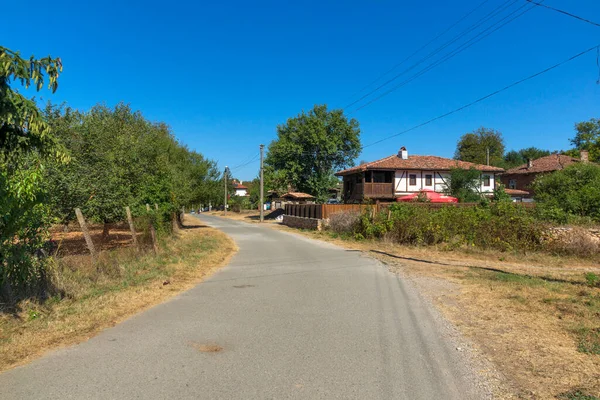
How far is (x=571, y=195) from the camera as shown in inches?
774

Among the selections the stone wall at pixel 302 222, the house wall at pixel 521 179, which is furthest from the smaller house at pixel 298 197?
the house wall at pixel 521 179

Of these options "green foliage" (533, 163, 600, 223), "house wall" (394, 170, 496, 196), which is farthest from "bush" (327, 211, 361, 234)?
"house wall" (394, 170, 496, 196)

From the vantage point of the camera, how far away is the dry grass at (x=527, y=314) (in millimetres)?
4145

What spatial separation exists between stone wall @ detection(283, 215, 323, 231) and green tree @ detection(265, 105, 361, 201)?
13.7m

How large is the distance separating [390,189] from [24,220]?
38.4m

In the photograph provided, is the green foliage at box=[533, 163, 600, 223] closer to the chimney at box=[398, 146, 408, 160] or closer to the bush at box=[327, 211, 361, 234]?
the bush at box=[327, 211, 361, 234]

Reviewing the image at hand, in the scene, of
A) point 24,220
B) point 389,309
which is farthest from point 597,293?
point 24,220

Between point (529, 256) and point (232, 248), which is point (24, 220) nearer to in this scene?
point (232, 248)

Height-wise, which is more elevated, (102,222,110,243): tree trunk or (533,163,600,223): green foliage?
(533,163,600,223): green foliage

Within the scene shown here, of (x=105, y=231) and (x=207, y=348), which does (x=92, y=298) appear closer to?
(x=207, y=348)

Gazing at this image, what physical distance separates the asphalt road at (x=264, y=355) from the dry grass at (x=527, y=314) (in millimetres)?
533

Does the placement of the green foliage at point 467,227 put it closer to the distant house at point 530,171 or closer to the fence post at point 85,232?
the fence post at point 85,232

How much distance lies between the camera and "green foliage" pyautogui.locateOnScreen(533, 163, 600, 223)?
17602 millimetres

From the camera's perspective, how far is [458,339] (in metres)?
5.38
